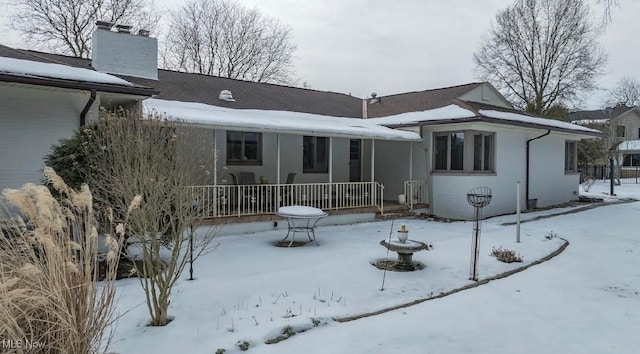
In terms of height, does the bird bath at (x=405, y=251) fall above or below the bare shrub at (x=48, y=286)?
below

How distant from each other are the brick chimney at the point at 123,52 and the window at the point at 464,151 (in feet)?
30.4

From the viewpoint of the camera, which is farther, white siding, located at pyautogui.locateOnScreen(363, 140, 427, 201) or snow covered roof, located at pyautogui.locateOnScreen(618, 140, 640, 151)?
snow covered roof, located at pyautogui.locateOnScreen(618, 140, 640, 151)

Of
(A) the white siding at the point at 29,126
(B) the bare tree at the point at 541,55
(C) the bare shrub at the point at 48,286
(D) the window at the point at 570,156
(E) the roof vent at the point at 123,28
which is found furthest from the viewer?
(B) the bare tree at the point at 541,55

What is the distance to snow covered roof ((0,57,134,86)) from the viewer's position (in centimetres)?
650

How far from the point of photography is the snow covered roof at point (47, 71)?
6.50 meters

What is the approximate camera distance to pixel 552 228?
35.8 feet

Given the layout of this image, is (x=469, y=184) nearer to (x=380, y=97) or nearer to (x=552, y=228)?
(x=552, y=228)

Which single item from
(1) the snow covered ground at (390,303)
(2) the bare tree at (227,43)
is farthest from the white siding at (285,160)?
(2) the bare tree at (227,43)

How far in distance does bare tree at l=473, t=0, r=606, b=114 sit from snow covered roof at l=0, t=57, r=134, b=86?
27.7 meters

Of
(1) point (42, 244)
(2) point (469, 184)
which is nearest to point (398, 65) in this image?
(2) point (469, 184)

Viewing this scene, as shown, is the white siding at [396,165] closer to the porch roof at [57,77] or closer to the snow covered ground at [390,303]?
the snow covered ground at [390,303]

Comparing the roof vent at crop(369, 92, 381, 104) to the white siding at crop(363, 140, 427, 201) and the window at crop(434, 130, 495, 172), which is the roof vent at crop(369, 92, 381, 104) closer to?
the white siding at crop(363, 140, 427, 201)

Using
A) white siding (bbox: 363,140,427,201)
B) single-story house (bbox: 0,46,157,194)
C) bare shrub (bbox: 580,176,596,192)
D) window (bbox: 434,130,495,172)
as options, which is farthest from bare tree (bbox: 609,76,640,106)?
single-story house (bbox: 0,46,157,194)

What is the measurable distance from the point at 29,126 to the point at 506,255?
28.8ft
